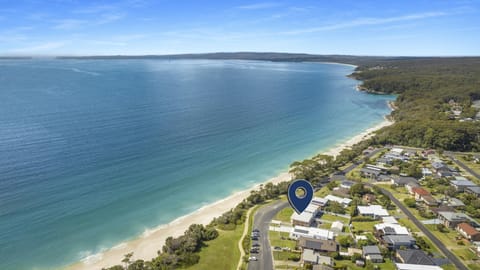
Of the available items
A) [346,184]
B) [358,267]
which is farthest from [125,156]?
[358,267]

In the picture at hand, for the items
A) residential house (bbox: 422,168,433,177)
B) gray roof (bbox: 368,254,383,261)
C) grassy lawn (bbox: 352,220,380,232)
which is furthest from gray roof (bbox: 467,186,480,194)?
gray roof (bbox: 368,254,383,261)

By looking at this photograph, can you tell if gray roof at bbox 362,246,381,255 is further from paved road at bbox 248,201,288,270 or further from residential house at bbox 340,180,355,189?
residential house at bbox 340,180,355,189

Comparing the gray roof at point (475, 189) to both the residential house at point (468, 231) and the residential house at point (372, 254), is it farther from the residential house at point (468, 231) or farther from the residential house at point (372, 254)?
the residential house at point (372, 254)

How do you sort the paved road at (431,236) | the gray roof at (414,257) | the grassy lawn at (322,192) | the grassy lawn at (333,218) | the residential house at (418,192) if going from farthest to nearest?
the grassy lawn at (322,192) → the residential house at (418,192) → the grassy lawn at (333,218) → the paved road at (431,236) → the gray roof at (414,257)

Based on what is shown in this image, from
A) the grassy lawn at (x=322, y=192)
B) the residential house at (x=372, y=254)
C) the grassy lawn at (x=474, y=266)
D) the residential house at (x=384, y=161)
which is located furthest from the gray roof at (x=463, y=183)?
the residential house at (x=372, y=254)

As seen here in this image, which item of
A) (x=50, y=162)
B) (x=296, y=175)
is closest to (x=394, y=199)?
(x=296, y=175)

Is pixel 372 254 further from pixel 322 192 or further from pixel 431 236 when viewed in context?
pixel 322 192
